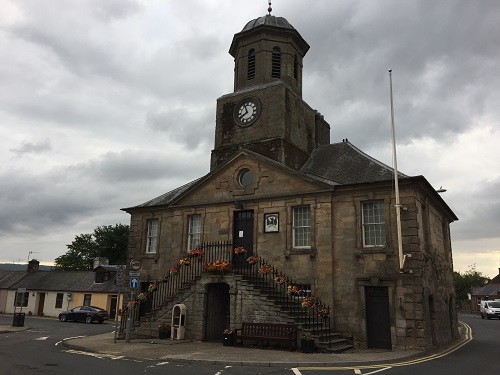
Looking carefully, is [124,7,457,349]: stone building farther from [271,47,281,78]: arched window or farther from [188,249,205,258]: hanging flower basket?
[188,249,205,258]: hanging flower basket

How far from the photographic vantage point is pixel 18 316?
2536cm

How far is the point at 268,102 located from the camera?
23.2m

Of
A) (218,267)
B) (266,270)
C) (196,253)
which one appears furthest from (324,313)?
(196,253)

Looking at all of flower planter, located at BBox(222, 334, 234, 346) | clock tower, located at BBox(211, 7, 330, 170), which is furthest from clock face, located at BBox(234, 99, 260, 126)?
flower planter, located at BBox(222, 334, 234, 346)

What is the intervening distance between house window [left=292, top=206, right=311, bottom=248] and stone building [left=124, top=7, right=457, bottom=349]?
0.06 metres

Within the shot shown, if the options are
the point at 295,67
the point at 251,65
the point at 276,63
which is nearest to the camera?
the point at 276,63

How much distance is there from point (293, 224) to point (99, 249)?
46.7 m

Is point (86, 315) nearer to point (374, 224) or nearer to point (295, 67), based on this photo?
point (295, 67)

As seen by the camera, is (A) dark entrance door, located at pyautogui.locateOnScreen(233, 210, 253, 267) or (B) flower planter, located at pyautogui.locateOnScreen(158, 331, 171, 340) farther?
(A) dark entrance door, located at pyautogui.locateOnScreen(233, 210, 253, 267)

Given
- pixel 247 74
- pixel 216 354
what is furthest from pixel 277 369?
pixel 247 74

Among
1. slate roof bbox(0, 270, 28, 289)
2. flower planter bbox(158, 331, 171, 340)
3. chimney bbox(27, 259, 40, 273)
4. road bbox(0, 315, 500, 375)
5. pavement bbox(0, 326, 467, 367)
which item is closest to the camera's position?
road bbox(0, 315, 500, 375)

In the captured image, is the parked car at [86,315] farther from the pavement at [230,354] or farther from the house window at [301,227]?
the house window at [301,227]

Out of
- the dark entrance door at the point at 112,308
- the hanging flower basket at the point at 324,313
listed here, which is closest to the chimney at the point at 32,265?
the dark entrance door at the point at 112,308

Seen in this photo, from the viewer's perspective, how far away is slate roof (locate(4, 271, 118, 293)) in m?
40.1
